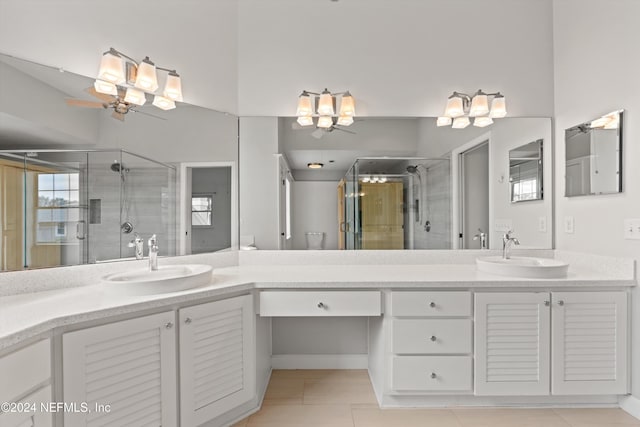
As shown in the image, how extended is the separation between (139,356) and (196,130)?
1.45m

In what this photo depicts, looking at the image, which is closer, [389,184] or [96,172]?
[96,172]

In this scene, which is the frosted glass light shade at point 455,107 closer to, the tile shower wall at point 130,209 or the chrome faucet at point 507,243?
the chrome faucet at point 507,243

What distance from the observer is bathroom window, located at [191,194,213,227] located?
2.26 metres

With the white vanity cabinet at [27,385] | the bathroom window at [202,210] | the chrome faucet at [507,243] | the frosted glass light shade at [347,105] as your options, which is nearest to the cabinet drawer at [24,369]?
the white vanity cabinet at [27,385]

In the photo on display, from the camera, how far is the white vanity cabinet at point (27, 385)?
1030 millimetres

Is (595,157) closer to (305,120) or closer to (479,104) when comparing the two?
(479,104)

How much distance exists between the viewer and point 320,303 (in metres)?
1.86

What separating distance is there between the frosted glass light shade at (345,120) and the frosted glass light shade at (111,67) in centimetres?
140

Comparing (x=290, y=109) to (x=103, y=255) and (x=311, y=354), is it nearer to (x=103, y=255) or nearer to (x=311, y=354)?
(x=103, y=255)

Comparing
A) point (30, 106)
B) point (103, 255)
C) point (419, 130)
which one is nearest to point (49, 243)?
point (103, 255)

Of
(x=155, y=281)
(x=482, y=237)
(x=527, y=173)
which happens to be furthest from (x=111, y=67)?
(x=527, y=173)

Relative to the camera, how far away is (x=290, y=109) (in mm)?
2461

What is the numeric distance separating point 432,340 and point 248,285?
1.06 m

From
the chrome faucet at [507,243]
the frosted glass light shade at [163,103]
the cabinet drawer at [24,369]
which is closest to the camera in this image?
the cabinet drawer at [24,369]
